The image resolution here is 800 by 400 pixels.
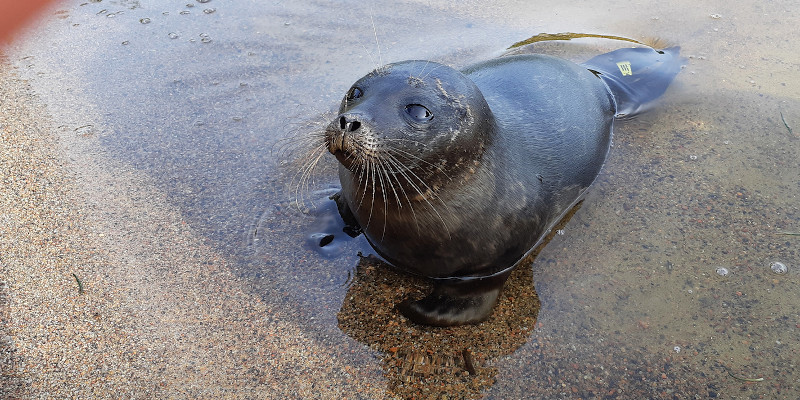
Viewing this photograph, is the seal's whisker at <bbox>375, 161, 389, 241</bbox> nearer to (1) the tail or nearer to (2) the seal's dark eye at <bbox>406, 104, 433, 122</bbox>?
(2) the seal's dark eye at <bbox>406, 104, 433, 122</bbox>

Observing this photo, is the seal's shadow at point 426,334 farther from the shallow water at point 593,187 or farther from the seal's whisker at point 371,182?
the seal's whisker at point 371,182

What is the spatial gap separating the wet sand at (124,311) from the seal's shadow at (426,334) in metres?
0.18

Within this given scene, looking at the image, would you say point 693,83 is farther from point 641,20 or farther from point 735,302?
point 735,302

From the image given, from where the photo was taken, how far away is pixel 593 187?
12.5 feet

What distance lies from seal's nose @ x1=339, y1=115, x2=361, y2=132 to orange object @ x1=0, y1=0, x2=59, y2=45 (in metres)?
4.19

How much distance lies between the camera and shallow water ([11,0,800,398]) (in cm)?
286

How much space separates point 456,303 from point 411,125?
0.97 m

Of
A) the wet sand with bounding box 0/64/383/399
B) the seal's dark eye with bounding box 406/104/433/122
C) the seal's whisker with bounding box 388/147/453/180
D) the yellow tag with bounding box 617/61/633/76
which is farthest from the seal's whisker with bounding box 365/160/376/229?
the yellow tag with bounding box 617/61/633/76

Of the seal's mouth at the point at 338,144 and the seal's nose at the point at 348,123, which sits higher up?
the seal's nose at the point at 348,123

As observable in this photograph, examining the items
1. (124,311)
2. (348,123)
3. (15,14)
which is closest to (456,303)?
(348,123)

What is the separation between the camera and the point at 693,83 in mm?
4699

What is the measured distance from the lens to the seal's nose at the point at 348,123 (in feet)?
8.30

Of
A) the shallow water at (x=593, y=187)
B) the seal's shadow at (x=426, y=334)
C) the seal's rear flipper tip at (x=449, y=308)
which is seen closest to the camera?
the seal's shadow at (x=426, y=334)

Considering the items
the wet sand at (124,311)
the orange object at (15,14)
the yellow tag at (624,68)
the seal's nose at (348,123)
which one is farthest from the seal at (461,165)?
the orange object at (15,14)
